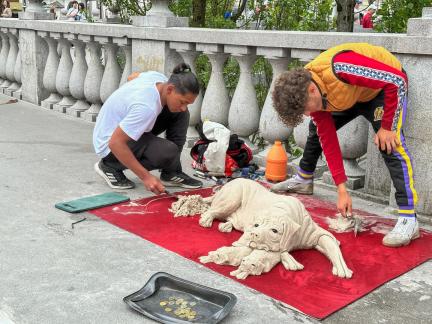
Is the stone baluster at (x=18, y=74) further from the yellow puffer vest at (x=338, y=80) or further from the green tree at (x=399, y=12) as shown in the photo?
the yellow puffer vest at (x=338, y=80)

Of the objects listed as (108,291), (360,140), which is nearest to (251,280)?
(108,291)

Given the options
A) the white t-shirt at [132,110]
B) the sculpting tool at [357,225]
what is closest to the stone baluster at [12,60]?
the white t-shirt at [132,110]

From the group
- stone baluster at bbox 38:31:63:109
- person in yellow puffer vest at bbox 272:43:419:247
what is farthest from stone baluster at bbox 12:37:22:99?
person in yellow puffer vest at bbox 272:43:419:247

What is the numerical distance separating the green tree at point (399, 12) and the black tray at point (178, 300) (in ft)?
17.4

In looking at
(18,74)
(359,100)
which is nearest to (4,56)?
(18,74)

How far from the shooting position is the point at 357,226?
399cm

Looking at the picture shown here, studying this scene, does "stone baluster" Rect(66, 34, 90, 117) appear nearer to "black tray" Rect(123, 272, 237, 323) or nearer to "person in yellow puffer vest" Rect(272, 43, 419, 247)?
"person in yellow puffer vest" Rect(272, 43, 419, 247)

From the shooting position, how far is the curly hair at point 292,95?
3.57m

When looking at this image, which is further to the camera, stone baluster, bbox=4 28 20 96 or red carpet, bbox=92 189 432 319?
stone baluster, bbox=4 28 20 96

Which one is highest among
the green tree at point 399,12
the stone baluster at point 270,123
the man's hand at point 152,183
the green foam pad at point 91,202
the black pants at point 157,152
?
the green tree at point 399,12

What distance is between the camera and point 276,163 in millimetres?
5195

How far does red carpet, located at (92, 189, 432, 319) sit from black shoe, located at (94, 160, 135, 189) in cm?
39

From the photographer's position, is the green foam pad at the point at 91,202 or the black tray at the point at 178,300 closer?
the black tray at the point at 178,300

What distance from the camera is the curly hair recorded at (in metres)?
3.57
